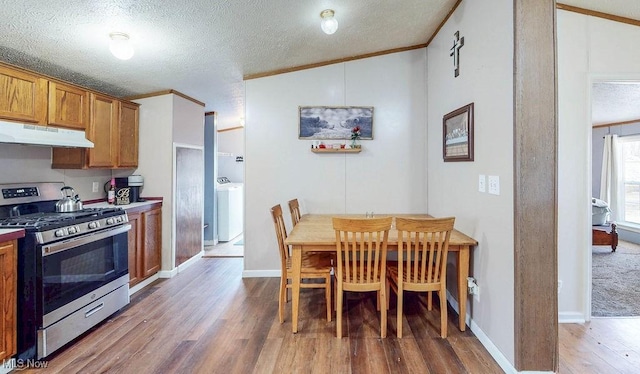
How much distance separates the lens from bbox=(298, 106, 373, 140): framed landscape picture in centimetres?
377

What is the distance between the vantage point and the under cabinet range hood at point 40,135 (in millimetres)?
2252

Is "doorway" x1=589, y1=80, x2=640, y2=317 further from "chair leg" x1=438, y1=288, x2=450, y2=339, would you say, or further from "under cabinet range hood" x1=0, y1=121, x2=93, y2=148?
"under cabinet range hood" x1=0, y1=121, x2=93, y2=148

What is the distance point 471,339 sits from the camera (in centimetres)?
240

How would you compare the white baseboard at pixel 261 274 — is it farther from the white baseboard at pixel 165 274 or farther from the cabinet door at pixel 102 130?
the cabinet door at pixel 102 130

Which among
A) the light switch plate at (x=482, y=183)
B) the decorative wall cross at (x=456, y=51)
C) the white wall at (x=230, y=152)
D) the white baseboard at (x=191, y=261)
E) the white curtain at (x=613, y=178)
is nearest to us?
the light switch plate at (x=482, y=183)

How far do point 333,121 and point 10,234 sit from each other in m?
3.01

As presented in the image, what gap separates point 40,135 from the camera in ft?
8.13

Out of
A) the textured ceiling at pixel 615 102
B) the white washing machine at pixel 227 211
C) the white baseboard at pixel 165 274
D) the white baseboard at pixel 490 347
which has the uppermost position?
the textured ceiling at pixel 615 102

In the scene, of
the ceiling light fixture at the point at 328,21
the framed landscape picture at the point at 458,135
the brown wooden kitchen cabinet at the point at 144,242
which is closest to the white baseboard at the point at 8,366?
the brown wooden kitchen cabinet at the point at 144,242

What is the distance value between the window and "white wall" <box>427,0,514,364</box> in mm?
5149

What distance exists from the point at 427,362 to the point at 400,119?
2616 mm

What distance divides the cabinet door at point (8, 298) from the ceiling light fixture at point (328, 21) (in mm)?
2677

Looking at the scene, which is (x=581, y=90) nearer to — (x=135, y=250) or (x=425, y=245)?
(x=425, y=245)

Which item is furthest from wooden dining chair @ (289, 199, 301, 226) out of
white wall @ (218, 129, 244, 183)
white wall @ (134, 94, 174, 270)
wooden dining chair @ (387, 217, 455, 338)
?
white wall @ (218, 129, 244, 183)
